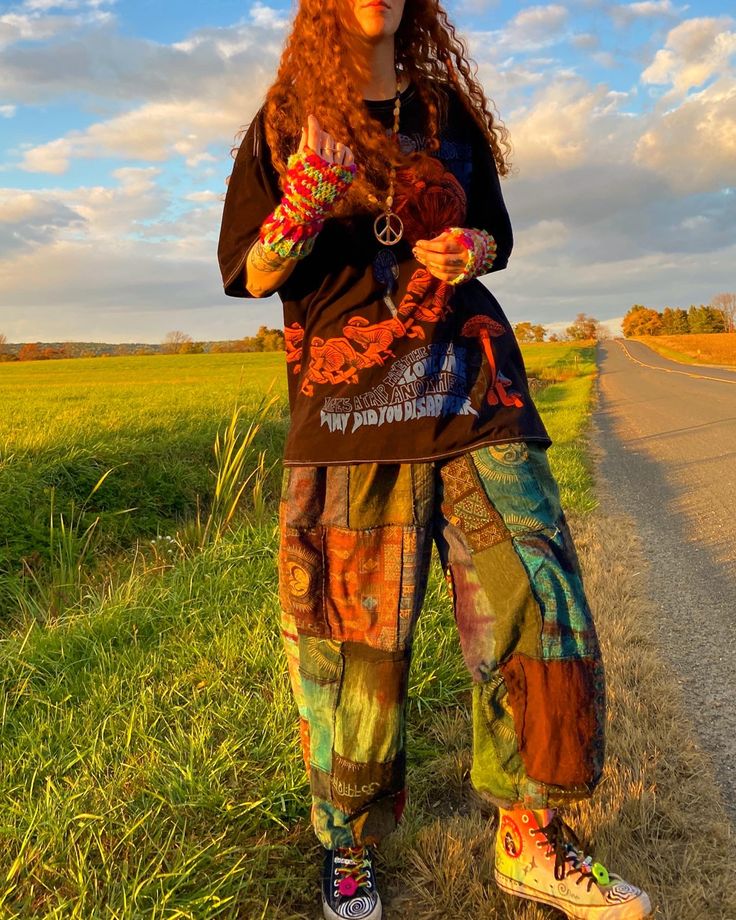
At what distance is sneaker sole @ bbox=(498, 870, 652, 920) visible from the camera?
153 cm

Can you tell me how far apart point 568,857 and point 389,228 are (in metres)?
1.43

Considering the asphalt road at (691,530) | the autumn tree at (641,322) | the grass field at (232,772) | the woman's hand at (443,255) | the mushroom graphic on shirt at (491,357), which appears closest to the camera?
the woman's hand at (443,255)

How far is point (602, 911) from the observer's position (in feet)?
5.04

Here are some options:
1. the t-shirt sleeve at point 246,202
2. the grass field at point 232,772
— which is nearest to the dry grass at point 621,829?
the grass field at point 232,772

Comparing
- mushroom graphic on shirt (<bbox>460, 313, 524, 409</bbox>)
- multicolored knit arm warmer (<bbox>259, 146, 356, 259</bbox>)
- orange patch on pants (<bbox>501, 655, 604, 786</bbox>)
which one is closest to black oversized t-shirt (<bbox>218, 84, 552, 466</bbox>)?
mushroom graphic on shirt (<bbox>460, 313, 524, 409</bbox>)

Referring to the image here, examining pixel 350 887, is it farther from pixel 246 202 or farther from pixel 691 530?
pixel 691 530

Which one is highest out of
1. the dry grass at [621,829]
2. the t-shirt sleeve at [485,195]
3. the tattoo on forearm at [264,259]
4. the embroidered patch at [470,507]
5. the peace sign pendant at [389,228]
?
the t-shirt sleeve at [485,195]

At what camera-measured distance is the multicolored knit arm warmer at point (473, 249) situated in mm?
1453

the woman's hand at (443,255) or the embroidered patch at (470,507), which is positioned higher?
the woman's hand at (443,255)

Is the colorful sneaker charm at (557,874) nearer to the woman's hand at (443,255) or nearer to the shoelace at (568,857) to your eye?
the shoelace at (568,857)

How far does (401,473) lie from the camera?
1544 mm

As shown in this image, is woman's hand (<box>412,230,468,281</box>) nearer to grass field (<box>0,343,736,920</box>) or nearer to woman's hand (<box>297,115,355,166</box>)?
woman's hand (<box>297,115,355,166</box>)

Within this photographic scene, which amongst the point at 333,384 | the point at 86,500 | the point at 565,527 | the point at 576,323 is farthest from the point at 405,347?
the point at 576,323

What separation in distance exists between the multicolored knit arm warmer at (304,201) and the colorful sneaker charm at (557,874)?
52.1 inches
